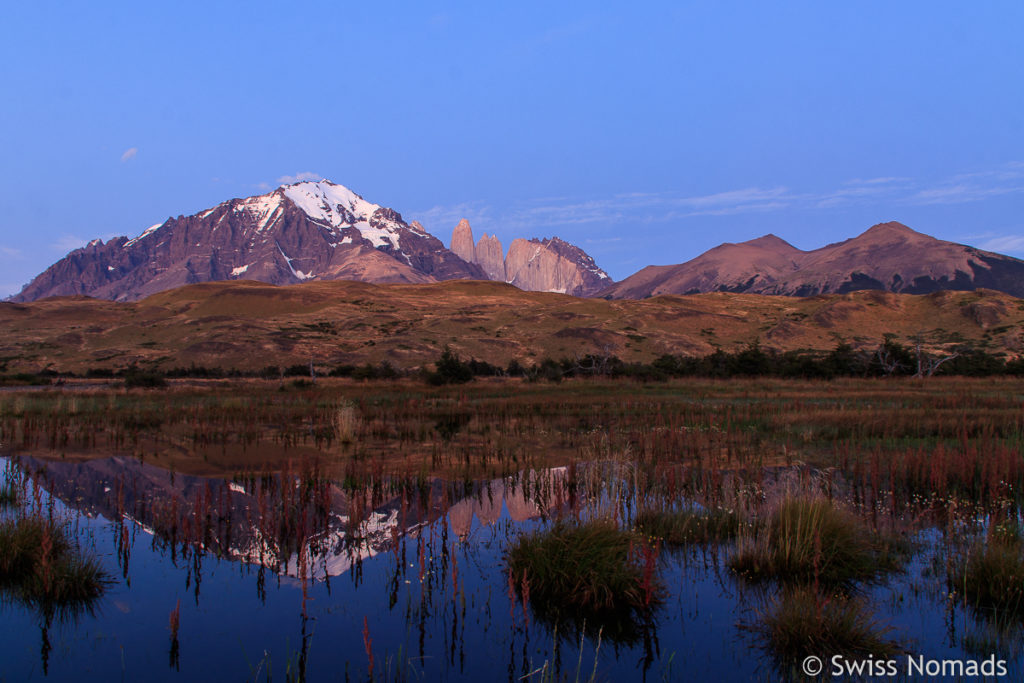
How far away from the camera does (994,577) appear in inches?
259

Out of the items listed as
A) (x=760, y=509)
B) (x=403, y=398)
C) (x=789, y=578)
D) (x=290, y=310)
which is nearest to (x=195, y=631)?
(x=789, y=578)

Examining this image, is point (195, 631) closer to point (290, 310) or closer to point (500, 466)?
point (500, 466)

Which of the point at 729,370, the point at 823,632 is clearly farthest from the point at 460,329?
the point at 823,632

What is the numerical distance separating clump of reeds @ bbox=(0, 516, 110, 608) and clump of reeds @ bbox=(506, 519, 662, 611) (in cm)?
469

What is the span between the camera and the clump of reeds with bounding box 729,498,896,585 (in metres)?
7.30

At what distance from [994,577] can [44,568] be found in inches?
392

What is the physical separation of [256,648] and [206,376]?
5008 cm

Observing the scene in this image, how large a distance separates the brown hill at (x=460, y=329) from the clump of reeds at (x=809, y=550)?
52.9 metres

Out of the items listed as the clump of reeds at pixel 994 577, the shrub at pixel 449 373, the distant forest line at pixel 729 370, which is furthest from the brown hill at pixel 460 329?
the clump of reeds at pixel 994 577

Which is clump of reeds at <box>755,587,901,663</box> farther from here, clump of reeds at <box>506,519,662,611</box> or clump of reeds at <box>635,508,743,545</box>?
clump of reeds at <box>635,508,743,545</box>

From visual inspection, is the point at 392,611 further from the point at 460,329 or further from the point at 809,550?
the point at 460,329

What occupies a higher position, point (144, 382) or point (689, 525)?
point (144, 382)

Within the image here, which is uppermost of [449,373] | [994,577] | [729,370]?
[449,373]

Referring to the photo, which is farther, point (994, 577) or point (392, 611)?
point (392, 611)
